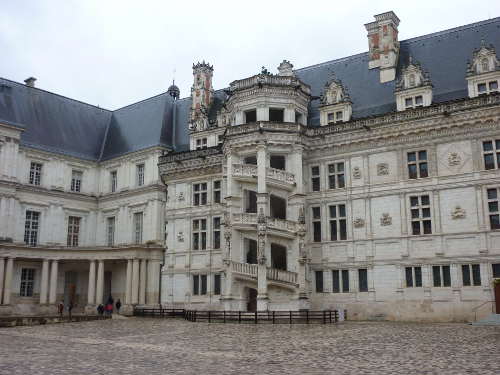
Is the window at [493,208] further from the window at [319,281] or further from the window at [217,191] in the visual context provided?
the window at [217,191]

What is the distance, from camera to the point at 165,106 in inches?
1986

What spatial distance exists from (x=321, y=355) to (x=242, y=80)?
26.0 m

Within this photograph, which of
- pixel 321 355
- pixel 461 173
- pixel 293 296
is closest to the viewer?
pixel 321 355

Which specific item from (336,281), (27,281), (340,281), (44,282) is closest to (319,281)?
(336,281)

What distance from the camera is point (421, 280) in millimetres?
32500

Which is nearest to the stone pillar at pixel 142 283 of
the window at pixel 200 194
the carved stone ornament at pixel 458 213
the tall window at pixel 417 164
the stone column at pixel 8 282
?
the window at pixel 200 194

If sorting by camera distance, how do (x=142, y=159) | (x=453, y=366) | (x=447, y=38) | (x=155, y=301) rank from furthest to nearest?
(x=142, y=159), (x=155, y=301), (x=447, y=38), (x=453, y=366)

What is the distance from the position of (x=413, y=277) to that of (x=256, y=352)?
18895 mm

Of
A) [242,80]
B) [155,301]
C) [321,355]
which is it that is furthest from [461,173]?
[155,301]

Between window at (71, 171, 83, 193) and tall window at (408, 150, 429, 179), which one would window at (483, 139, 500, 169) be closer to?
tall window at (408, 150, 429, 179)

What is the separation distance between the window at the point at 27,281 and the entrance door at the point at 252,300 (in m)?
19.8

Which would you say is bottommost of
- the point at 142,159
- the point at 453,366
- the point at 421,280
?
the point at 453,366

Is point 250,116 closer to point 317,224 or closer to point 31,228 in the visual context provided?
point 317,224

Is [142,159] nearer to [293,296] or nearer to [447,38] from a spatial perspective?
[293,296]
